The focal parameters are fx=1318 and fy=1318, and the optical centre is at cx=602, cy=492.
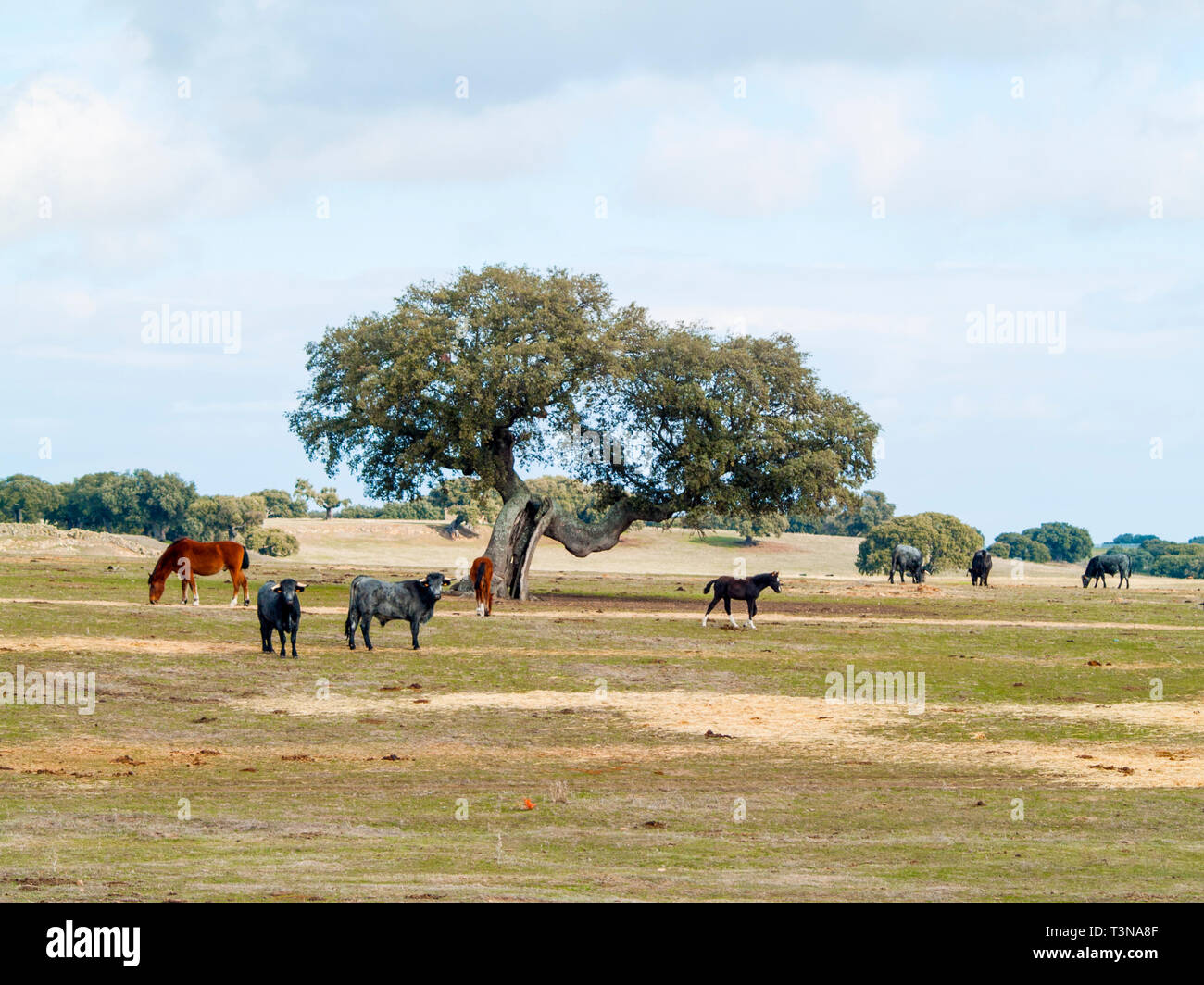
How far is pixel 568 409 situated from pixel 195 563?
Result: 1903cm

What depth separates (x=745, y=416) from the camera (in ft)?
181

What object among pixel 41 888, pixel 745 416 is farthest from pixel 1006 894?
pixel 745 416

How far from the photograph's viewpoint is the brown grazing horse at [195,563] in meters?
39.4

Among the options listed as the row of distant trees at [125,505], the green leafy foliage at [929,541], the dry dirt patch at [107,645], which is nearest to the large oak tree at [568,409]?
the dry dirt patch at [107,645]

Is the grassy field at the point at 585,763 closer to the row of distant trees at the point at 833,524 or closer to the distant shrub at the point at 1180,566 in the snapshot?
the row of distant trees at the point at 833,524

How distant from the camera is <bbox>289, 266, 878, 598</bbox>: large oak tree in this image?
52312 mm

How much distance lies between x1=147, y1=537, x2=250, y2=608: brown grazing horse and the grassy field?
4.14ft

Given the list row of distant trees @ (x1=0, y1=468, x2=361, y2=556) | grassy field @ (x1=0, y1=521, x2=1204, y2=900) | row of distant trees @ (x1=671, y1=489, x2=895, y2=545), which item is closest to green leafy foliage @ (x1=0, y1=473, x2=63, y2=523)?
row of distant trees @ (x1=0, y1=468, x2=361, y2=556)

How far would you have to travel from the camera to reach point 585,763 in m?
21.3

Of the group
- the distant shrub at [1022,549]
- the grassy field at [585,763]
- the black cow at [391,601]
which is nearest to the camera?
the grassy field at [585,763]

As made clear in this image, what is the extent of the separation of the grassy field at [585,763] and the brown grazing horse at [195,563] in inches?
49.7

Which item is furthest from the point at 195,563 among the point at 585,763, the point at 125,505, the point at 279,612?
the point at 125,505

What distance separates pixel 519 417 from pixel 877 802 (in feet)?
129
